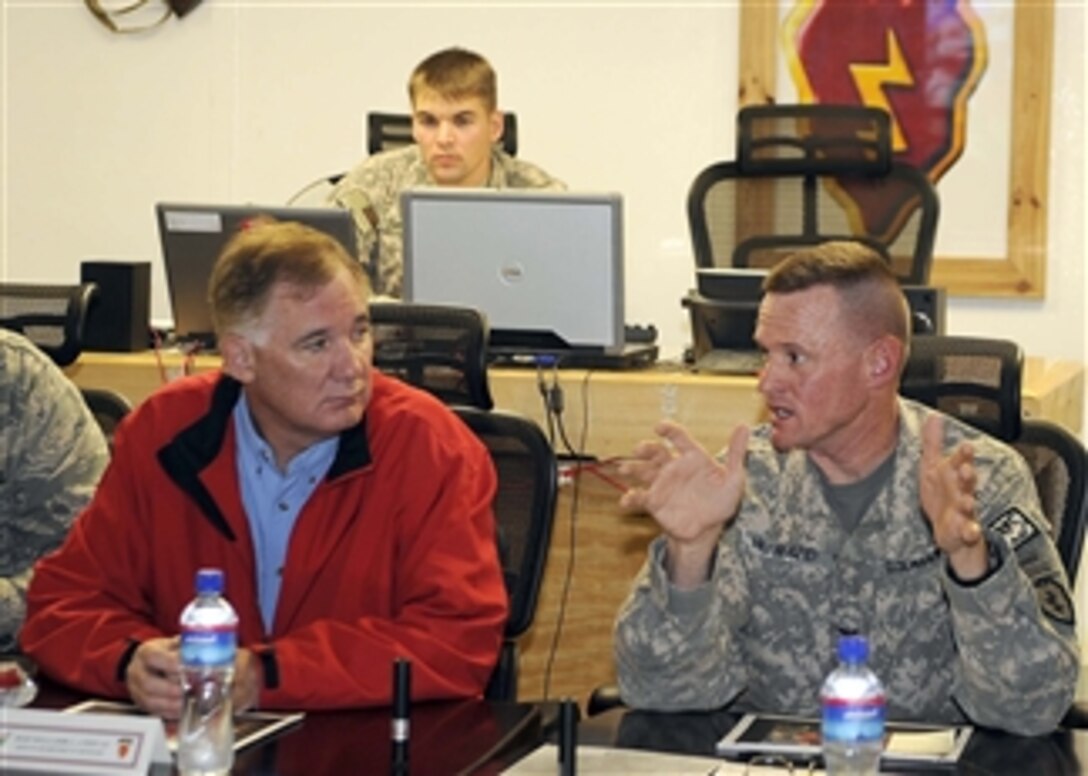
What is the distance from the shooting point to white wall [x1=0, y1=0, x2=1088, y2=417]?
6.86m

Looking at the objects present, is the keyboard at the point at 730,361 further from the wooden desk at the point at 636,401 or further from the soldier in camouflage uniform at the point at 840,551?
the soldier in camouflage uniform at the point at 840,551

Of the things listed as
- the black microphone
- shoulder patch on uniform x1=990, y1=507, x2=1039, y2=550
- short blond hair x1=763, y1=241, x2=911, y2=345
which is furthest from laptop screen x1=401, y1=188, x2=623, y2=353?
the black microphone

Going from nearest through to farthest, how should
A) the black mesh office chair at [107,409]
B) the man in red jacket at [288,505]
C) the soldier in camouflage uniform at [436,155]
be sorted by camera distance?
the man in red jacket at [288,505], the black mesh office chair at [107,409], the soldier in camouflage uniform at [436,155]

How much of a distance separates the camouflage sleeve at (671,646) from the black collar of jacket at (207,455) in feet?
1.49

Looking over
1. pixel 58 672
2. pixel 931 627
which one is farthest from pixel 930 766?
pixel 58 672

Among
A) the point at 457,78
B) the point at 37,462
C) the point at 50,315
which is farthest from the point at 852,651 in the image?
the point at 457,78

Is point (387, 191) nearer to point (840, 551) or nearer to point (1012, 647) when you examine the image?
point (840, 551)

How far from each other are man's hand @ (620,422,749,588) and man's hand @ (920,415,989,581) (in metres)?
0.24

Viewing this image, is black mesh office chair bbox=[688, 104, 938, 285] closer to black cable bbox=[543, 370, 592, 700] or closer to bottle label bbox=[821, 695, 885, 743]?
black cable bbox=[543, 370, 592, 700]

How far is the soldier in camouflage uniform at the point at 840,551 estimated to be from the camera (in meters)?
2.59

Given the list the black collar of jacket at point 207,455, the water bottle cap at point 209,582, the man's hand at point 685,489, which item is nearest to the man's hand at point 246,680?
the water bottle cap at point 209,582

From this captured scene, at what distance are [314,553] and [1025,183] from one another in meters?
4.36

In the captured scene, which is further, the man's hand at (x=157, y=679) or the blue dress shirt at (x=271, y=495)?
the blue dress shirt at (x=271, y=495)

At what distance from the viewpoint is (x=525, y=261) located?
15.3 feet
